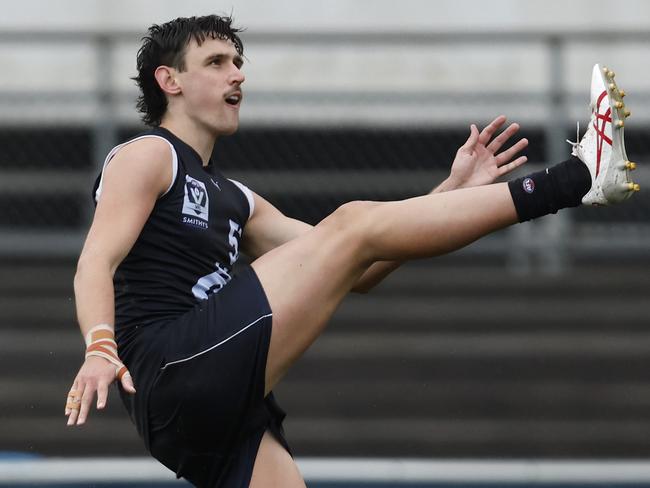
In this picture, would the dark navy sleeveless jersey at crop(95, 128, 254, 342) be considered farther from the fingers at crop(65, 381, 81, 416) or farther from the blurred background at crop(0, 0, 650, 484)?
the blurred background at crop(0, 0, 650, 484)

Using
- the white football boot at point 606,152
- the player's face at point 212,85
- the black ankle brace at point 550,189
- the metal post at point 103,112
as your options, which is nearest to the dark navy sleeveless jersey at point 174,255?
the player's face at point 212,85

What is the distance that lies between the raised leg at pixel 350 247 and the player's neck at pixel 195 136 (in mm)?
509

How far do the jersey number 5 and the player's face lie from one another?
31 centimetres

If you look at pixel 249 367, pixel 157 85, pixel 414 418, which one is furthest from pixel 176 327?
pixel 414 418

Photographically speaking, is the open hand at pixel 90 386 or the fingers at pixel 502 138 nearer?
the open hand at pixel 90 386

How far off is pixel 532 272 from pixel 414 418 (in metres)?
1.03

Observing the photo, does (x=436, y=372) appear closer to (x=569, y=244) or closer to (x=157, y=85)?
(x=569, y=244)

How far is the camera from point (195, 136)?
424 cm

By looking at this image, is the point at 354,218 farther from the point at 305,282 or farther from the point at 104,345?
the point at 104,345

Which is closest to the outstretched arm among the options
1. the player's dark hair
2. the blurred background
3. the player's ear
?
the player's ear

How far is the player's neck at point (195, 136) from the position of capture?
4230 mm

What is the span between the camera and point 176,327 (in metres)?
3.90

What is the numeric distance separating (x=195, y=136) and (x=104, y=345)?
932 millimetres

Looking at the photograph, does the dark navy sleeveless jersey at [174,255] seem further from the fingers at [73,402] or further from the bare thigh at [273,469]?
the fingers at [73,402]
